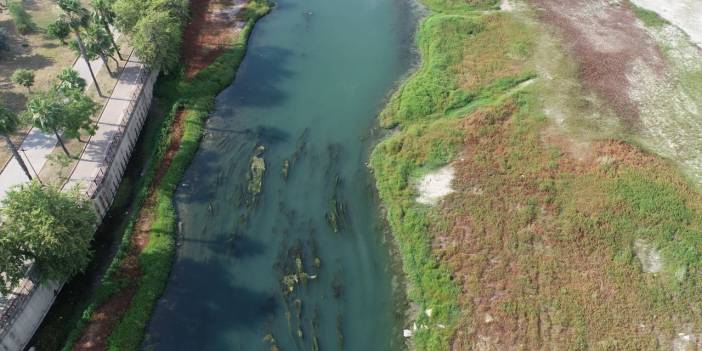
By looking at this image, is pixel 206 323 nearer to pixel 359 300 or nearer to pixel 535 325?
pixel 359 300

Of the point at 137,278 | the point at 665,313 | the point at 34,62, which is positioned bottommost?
the point at 665,313

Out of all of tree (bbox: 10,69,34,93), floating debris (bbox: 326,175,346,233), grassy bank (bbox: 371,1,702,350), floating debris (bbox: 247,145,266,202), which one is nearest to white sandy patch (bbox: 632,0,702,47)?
grassy bank (bbox: 371,1,702,350)

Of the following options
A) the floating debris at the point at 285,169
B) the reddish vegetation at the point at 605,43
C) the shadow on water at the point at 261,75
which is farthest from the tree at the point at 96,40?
the reddish vegetation at the point at 605,43

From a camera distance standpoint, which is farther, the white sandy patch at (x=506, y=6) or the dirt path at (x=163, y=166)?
the white sandy patch at (x=506, y=6)

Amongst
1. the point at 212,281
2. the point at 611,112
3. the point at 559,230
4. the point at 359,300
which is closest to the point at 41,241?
the point at 212,281

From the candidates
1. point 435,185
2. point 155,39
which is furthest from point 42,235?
point 435,185

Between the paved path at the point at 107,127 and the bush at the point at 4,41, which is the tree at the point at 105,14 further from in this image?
the bush at the point at 4,41
